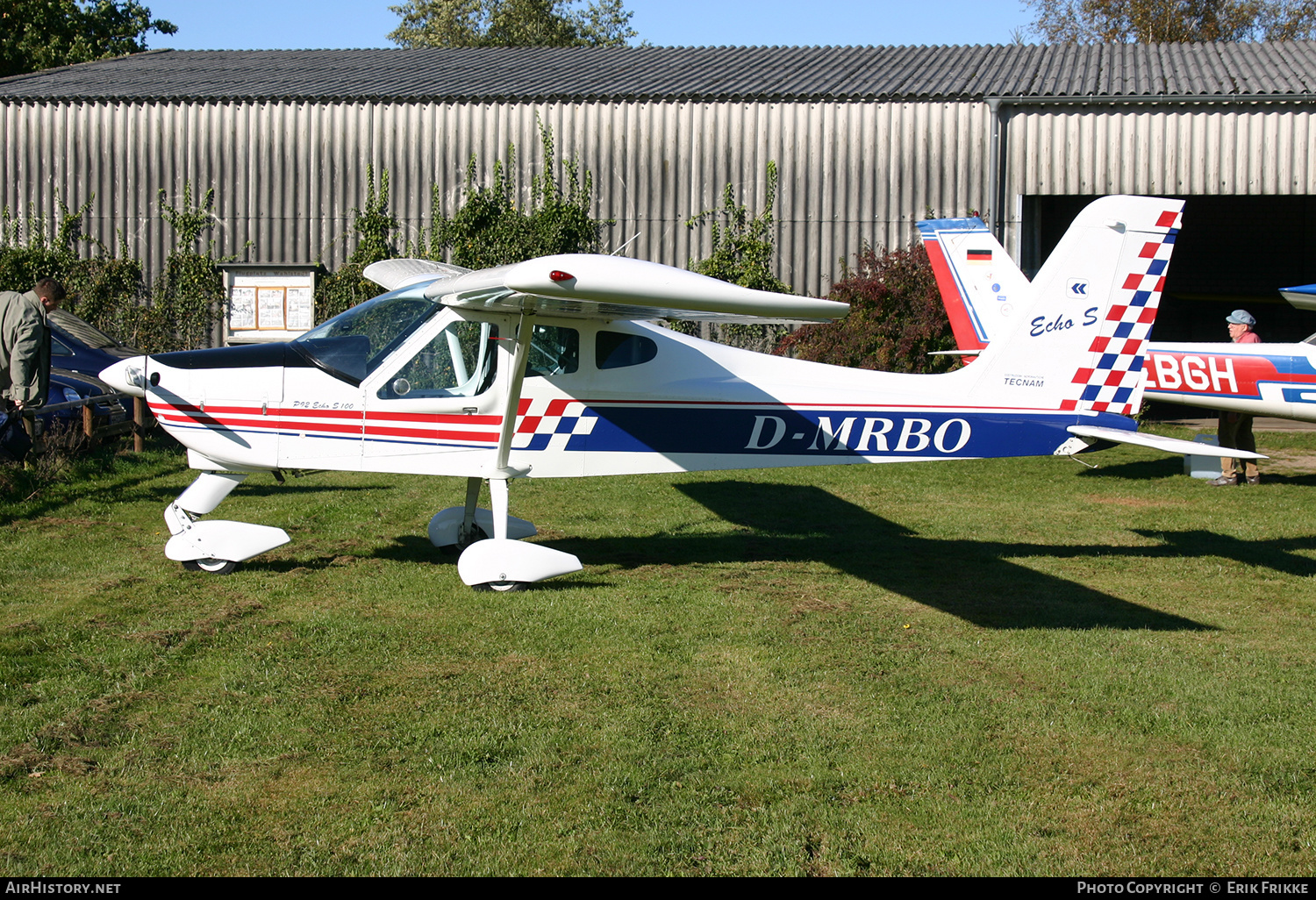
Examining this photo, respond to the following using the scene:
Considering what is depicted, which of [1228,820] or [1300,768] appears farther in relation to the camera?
[1300,768]

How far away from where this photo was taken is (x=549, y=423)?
24.8ft

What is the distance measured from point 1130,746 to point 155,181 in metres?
19.1

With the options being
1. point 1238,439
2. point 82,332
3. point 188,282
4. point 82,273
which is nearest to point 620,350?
point 1238,439

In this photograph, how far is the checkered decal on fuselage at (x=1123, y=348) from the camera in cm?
768

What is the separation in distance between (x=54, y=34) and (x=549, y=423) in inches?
1312

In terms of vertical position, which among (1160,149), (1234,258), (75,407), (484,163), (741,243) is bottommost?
(75,407)

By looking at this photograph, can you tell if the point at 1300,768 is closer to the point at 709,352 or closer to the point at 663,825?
the point at 663,825

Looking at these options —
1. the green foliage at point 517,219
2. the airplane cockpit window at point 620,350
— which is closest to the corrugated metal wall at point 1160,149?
the green foliage at point 517,219

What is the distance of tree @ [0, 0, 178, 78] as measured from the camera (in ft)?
105

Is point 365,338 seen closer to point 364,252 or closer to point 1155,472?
point 1155,472

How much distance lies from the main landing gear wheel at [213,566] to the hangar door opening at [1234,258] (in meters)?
24.5
